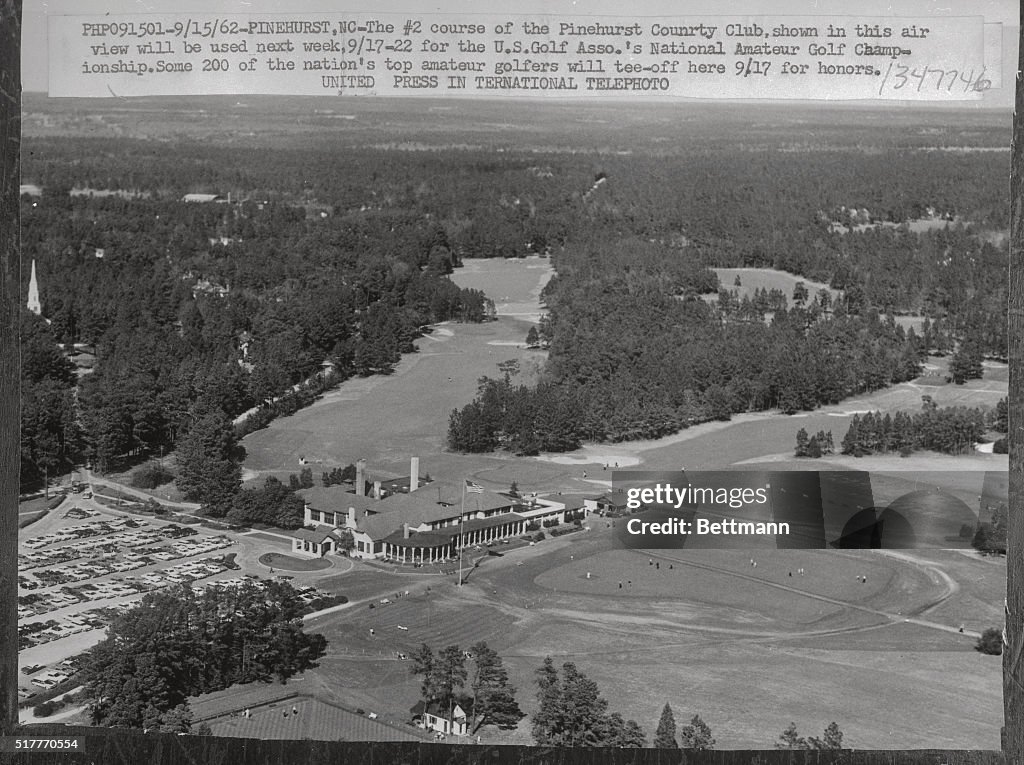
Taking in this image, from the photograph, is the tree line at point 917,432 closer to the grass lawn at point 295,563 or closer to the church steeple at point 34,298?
the grass lawn at point 295,563

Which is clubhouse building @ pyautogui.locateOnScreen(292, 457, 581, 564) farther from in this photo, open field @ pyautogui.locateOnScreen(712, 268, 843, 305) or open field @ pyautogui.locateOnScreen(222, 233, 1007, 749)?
open field @ pyautogui.locateOnScreen(712, 268, 843, 305)

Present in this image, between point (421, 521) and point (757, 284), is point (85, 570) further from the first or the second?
point (757, 284)


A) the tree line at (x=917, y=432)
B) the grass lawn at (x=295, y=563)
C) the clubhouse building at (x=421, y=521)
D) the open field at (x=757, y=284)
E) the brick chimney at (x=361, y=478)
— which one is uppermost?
the open field at (x=757, y=284)

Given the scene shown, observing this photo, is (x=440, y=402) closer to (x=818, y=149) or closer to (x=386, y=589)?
(x=386, y=589)

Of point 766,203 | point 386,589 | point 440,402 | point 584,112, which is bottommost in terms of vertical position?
point 386,589

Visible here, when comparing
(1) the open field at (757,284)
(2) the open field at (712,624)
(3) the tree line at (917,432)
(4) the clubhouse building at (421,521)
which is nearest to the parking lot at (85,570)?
(4) the clubhouse building at (421,521)

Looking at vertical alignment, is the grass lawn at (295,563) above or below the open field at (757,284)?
below

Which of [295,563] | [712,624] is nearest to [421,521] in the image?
[295,563]

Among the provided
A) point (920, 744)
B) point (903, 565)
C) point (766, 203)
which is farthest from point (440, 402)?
point (920, 744)
